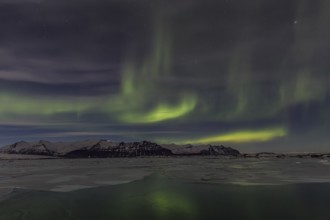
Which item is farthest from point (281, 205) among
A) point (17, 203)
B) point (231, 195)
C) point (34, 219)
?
point (17, 203)

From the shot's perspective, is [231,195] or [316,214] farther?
[231,195]

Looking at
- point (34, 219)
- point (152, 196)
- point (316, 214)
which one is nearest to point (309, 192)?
point (316, 214)

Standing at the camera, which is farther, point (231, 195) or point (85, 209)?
point (231, 195)

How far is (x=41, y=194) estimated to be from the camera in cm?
2658

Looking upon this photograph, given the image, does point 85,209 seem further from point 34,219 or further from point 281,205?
point 281,205

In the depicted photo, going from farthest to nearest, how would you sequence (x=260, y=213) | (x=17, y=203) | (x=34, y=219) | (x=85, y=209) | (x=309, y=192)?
(x=309, y=192), (x=17, y=203), (x=85, y=209), (x=260, y=213), (x=34, y=219)

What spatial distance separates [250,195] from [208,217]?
8.58 metres

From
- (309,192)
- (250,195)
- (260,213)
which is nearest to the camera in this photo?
(260,213)

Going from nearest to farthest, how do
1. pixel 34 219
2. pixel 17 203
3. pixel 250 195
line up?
1. pixel 34 219
2. pixel 17 203
3. pixel 250 195

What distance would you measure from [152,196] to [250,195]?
6995 millimetres

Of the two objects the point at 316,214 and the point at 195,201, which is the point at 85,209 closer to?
the point at 195,201

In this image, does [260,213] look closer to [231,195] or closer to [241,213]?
[241,213]

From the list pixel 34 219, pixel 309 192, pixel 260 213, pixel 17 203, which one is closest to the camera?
pixel 34 219

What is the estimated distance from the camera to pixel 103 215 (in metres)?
17.5
